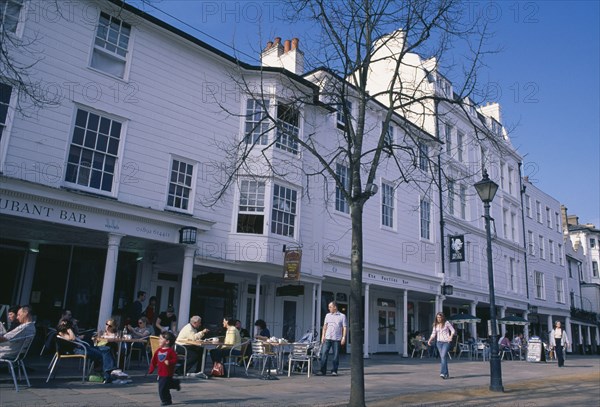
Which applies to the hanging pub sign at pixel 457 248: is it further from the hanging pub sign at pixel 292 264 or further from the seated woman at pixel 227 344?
the seated woman at pixel 227 344

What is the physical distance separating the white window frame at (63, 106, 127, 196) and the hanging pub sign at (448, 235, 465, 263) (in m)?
17.4

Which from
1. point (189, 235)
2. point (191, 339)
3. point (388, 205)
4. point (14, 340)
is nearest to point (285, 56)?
point (388, 205)

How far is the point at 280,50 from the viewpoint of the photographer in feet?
69.6

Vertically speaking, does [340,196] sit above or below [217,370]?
above

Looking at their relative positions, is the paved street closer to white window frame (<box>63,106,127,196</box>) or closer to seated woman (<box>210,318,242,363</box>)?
seated woman (<box>210,318,242,363</box>)

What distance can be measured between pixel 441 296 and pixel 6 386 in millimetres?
20055

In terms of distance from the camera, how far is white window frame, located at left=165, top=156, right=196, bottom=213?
14.5m

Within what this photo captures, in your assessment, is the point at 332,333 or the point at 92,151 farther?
the point at 92,151

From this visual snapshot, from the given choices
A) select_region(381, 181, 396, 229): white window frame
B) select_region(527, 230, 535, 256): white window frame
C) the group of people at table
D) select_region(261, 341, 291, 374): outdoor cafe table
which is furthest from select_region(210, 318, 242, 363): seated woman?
select_region(527, 230, 535, 256): white window frame

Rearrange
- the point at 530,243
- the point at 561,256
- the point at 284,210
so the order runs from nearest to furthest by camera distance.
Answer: the point at 284,210 < the point at 530,243 < the point at 561,256

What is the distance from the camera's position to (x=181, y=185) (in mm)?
14680

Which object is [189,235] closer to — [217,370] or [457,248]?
[217,370]

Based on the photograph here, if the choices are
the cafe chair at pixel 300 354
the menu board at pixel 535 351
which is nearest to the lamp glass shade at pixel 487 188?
the cafe chair at pixel 300 354

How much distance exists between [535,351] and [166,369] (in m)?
20.7
